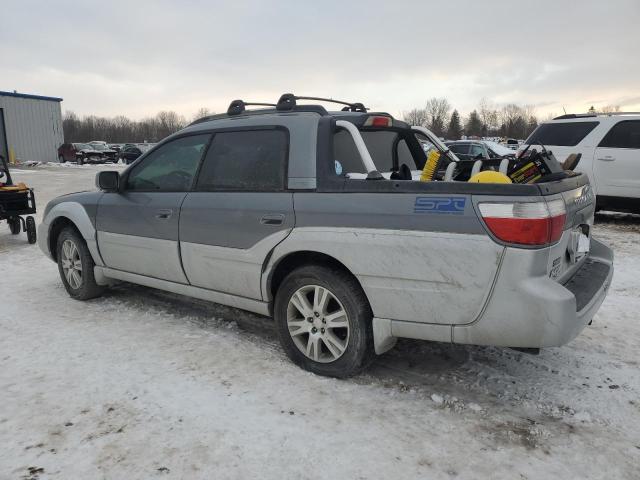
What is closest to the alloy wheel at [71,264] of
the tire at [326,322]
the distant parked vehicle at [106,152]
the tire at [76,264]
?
the tire at [76,264]

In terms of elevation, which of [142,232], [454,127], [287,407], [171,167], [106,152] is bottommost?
[287,407]

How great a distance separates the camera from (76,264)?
510cm

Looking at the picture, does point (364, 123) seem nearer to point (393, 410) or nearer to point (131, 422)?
point (393, 410)

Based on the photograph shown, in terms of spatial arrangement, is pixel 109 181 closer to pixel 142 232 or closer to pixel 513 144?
pixel 142 232

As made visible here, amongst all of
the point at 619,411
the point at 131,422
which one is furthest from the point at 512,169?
the point at 131,422

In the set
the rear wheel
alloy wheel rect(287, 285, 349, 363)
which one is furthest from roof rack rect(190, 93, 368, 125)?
the rear wheel

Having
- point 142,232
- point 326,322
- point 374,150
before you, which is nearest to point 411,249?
point 326,322

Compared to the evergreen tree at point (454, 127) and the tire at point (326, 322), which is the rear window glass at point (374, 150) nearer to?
the tire at point (326, 322)

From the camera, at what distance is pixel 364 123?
3.63 m

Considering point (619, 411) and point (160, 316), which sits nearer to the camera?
point (619, 411)

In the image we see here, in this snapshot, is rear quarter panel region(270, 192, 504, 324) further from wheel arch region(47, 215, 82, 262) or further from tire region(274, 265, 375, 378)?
wheel arch region(47, 215, 82, 262)

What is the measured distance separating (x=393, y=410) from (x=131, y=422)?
4.83ft

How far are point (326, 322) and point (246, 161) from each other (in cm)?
133

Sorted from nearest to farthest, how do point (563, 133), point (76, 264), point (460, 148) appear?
point (76, 264)
point (563, 133)
point (460, 148)
